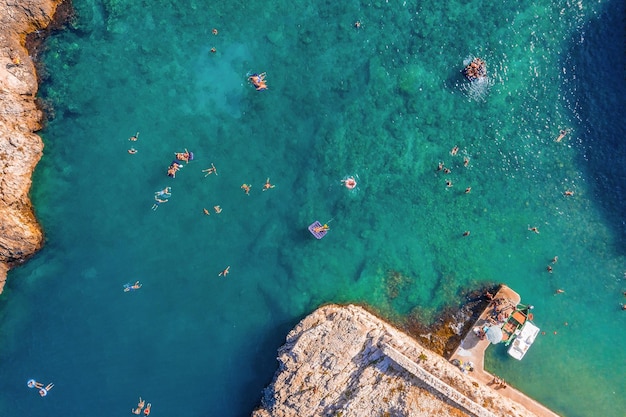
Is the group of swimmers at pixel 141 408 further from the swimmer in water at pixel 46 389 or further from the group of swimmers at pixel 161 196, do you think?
the group of swimmers at pixel 161 196

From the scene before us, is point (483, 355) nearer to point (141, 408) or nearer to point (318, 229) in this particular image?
point (318, 229)

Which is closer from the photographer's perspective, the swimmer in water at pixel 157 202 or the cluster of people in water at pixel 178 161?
the cluster of people in water at pixel 178 161

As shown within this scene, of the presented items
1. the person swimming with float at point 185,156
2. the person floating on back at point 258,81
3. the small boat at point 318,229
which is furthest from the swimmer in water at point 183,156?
the small boat at point 318,229

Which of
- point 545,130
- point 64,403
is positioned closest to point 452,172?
point 545,130

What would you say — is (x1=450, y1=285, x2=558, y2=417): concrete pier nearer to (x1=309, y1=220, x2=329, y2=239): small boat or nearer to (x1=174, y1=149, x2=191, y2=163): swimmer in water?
(x1=309, y1=220, x2=329, y2=239): small boat

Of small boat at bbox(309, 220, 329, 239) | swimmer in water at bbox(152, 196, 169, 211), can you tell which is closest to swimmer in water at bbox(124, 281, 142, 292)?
swimmer in water at bbox(152, 196, 169, 211)

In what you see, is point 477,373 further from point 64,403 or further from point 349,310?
point 64,403
